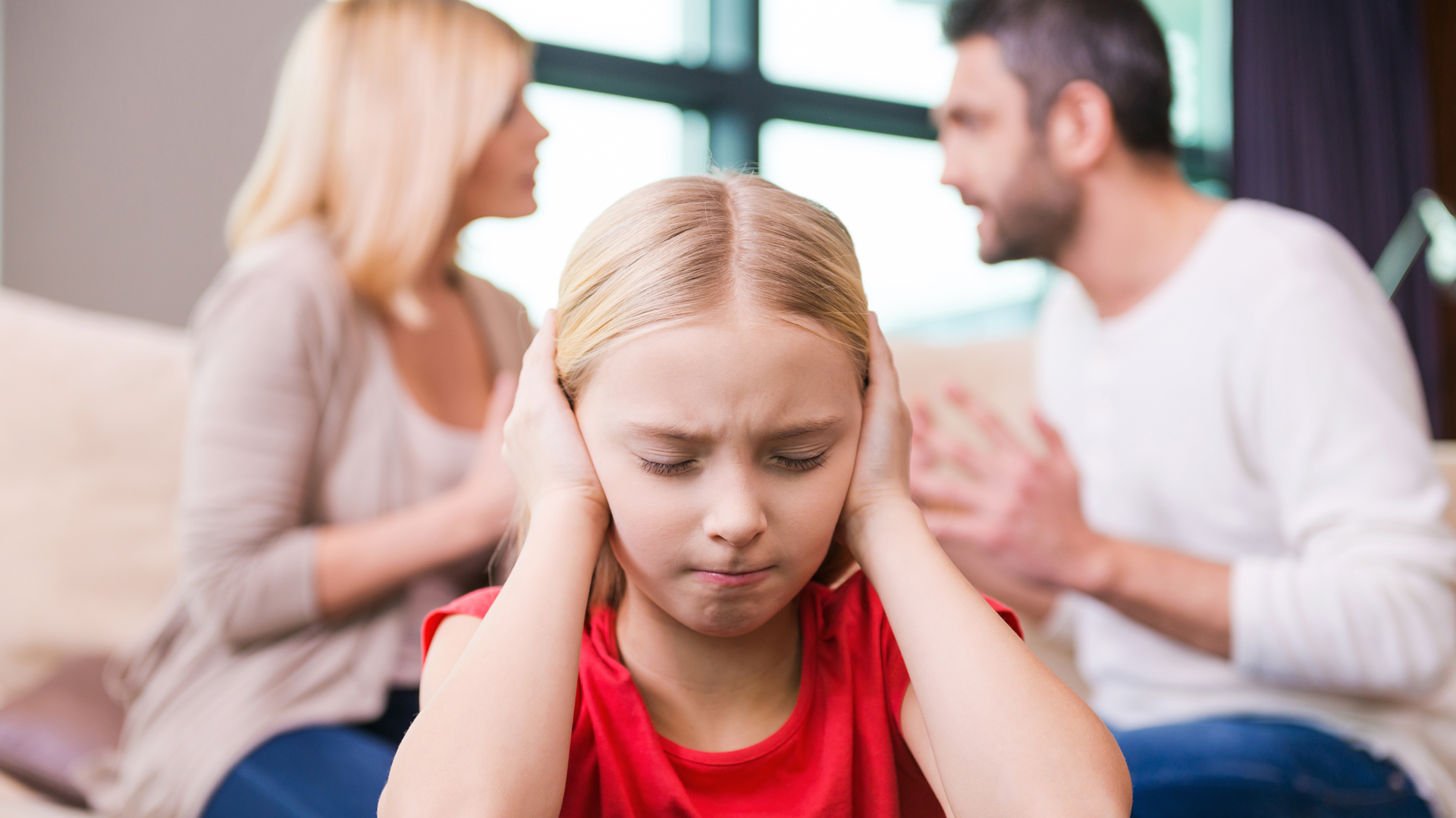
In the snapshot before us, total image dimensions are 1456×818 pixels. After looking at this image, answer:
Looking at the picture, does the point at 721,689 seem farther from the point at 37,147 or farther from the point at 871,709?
the point at 37,147

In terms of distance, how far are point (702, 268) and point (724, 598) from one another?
214 mm

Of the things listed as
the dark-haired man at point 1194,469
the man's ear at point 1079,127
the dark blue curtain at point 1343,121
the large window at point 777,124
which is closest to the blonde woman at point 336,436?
the dark-haired man at point 1194,469

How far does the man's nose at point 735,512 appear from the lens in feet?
2.03

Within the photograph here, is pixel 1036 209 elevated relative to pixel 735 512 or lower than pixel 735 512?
elevated

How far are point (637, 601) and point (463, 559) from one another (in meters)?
0.47

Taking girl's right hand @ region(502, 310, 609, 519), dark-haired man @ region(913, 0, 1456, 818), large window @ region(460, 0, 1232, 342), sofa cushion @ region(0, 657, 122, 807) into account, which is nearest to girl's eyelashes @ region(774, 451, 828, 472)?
girl's right hand @ region(502, 310, 609, 519)

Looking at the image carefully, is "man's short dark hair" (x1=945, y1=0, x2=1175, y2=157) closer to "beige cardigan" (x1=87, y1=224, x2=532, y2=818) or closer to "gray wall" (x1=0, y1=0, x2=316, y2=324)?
"beige cardigan" (x1=87, y1=224, x2=532, y2=818)

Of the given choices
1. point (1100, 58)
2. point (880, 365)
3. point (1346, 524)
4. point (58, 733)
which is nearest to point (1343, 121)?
point (1100, 58)

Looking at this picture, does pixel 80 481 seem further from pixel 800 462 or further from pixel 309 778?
pixel 800 462

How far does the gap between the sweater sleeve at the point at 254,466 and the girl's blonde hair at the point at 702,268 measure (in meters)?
0.52

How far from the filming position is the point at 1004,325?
3734mm

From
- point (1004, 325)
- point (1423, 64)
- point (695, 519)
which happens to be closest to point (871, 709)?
point (695, 519)

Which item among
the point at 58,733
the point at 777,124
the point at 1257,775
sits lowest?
the point at 58,733

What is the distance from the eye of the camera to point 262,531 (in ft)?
3.64
